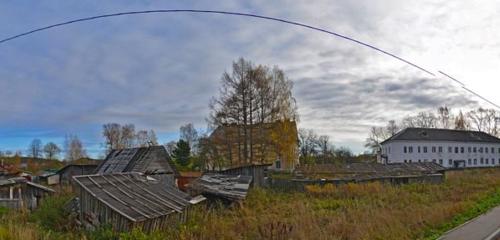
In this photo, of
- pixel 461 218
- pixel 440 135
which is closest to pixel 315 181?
pixel 461 218

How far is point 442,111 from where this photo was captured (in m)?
108

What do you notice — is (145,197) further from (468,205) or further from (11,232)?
(468,205)

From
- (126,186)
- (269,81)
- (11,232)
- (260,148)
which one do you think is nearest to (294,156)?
(260,148)

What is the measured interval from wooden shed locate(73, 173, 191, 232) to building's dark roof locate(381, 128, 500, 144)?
74447 millimetres

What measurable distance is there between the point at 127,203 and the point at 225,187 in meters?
11.7

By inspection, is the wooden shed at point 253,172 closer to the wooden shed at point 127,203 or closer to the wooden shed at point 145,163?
the wooden shed at point 145,163

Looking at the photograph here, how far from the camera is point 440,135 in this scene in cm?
8931

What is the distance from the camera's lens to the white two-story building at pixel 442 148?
85812 millimetres

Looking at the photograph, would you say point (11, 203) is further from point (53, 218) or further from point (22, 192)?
point (53, 218)

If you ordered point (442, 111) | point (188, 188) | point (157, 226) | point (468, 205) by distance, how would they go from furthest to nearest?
point (442, 111) < point (188, 188) < point (468, 205) < point (157, 226)

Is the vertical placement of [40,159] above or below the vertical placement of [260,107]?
below

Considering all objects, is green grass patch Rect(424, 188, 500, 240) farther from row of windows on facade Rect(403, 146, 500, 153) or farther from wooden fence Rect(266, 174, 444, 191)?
row of windows on facade Rect(403, 146, 500, 153)

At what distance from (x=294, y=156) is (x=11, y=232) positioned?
145 ft

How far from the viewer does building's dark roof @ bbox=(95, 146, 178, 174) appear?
98.1 feet
